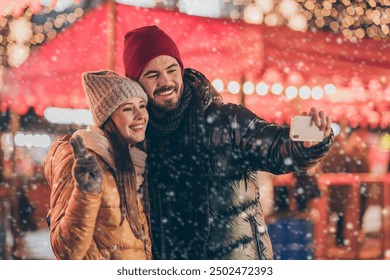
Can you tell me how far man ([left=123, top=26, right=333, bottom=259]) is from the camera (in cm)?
270

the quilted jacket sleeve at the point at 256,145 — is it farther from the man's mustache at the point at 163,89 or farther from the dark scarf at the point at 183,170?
Result: the man's mustache at the point at 163,89

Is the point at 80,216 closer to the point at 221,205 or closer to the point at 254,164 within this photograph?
the point at 221,205

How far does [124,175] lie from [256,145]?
2.33 feet

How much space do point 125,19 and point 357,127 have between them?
1.60 metres

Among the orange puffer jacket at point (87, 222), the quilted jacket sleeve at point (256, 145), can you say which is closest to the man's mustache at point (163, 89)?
the quilted jacket sleeve at point (256, 145)

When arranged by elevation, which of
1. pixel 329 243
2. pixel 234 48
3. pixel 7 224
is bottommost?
pixel 329 243

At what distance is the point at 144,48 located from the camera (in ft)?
8.95

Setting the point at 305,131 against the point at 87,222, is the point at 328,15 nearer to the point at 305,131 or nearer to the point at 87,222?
the point at 305,131

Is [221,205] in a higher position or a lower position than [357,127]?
lower

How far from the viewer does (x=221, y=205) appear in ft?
8.93

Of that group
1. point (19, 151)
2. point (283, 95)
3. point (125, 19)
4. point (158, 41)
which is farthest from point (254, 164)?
point (19, 151)

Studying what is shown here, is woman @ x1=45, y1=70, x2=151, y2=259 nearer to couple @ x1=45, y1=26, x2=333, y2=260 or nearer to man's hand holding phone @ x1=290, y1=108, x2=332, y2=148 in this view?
couple @ x1=45, y1=26, x2=333, y2=260

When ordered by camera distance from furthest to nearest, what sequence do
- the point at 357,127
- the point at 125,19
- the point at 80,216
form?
the point at 357,127 < the point at 125,19 < the point at 80,216

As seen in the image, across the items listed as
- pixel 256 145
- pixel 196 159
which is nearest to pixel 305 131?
pixel 256 145
